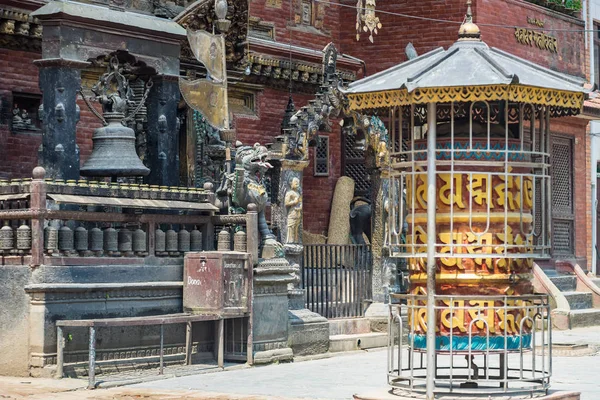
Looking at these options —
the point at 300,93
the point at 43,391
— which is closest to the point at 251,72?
the point at 300,93

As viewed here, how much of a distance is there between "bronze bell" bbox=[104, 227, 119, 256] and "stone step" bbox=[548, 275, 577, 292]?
43.3 feet

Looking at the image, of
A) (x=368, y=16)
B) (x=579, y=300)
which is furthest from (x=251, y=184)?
(x=579, y=300)

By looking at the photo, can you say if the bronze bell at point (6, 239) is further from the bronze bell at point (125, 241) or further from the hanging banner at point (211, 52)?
the hanging banner at point (211, 52)

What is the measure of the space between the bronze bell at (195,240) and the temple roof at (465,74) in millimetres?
5206

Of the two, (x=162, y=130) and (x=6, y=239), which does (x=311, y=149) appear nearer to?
(x=162, y=130)

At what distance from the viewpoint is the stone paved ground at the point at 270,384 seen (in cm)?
1324

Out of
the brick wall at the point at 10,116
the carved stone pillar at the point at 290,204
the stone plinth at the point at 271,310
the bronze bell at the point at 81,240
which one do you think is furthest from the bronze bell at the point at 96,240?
the carved stone pillar at the point at 290,204

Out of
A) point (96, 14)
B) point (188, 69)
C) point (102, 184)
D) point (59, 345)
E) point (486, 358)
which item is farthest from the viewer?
point (188, 69)

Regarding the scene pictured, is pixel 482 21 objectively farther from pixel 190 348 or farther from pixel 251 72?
pixel 190 348

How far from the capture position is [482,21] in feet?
86.3

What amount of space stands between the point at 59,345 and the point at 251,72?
33.6ft

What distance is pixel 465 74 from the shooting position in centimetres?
1093

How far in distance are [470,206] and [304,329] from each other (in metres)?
7.15

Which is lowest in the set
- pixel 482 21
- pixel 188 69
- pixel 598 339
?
pixel 598 339
